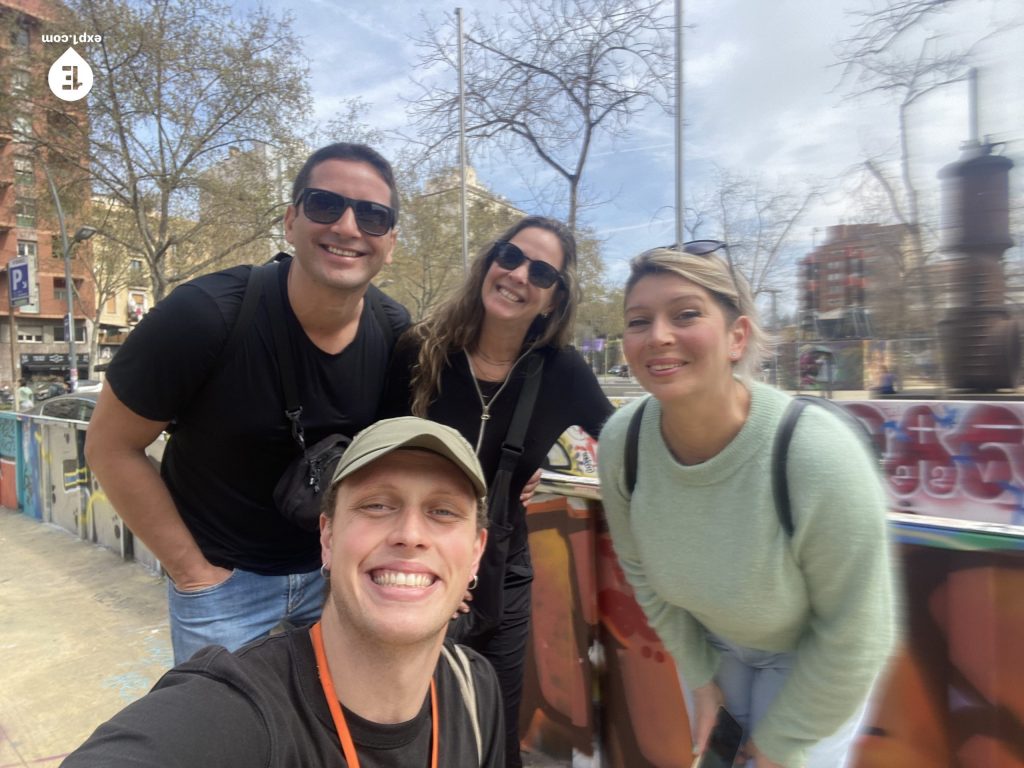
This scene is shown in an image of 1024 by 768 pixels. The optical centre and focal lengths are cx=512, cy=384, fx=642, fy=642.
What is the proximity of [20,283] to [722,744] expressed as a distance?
19605 millimetres

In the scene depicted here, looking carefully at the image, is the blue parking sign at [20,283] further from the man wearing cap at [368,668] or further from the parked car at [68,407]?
the man wearing cap at [368,668]

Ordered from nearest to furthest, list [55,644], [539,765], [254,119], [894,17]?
[539,765]
[55,644]
[894,17]
[254,119]

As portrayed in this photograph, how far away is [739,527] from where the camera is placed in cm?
151

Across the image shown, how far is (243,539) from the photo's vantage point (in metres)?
1.98

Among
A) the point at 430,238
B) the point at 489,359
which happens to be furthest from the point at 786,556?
the point at 430,238

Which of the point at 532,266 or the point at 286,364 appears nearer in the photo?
the point at 286,364

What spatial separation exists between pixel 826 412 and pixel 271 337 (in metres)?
1.53

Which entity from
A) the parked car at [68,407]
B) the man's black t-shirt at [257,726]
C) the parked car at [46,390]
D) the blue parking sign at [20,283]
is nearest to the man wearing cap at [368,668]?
the man's black t-shirt at [257,726]

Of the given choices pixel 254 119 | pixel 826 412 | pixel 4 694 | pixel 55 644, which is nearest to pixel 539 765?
pixel 826 412

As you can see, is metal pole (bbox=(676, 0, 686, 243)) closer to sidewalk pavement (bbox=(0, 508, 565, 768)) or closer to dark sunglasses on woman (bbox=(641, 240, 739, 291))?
dark sunglasses on woman (bbox=(641, 240, 739, 291))

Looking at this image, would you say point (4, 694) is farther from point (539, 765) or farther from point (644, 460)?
point (644, 460)

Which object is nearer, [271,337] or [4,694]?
[271,337]

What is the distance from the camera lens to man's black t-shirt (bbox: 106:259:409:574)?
1.79 metres

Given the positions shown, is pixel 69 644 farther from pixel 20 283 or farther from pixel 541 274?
pixel 20 283
